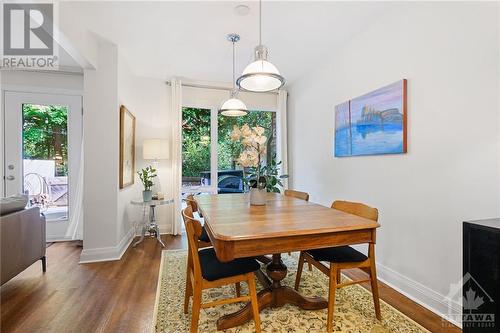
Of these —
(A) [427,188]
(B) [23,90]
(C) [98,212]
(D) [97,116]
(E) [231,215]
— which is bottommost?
(C) [98,212]

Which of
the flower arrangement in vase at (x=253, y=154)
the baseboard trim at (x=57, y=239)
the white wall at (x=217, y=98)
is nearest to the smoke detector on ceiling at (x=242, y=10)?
the flower arrangement in vase at (x=253, y=154)

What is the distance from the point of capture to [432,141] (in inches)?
76.4

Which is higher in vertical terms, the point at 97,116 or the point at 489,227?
the point at 97,116

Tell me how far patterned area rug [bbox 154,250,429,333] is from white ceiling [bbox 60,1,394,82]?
2.57 metres

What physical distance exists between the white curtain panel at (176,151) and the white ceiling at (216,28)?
49 cm

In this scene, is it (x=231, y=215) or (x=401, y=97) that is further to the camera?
(x=401, y=97)

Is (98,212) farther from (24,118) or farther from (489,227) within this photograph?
(489,227)

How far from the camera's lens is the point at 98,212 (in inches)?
114

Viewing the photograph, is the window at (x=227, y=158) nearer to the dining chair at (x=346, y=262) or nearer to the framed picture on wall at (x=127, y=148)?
the framed picture on wall at (x=127, y=148)

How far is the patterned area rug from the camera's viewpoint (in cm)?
166

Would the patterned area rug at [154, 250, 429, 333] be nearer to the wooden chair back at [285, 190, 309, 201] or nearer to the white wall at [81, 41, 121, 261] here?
the wooden chair back at [285, 190, 309, 201]

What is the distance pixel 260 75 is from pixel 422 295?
217 centimetres

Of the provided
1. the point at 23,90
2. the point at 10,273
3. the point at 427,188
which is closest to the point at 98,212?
the point at 10,273

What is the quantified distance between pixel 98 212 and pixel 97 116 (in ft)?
3.75
